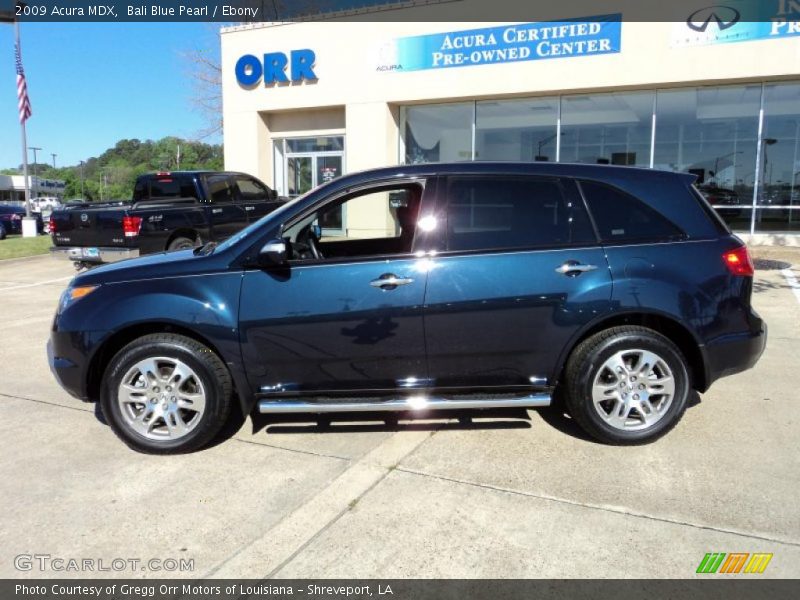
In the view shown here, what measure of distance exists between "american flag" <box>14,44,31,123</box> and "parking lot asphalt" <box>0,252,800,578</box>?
69.7 feet

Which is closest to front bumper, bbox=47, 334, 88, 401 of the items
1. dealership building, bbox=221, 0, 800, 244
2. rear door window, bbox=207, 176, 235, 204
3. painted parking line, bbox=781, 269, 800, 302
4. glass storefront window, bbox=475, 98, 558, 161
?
rear door window, bbox=207, 176, 235, 204

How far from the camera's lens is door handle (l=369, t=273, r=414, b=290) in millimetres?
3734

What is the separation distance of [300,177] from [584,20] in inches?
368

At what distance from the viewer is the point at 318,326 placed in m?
3.75

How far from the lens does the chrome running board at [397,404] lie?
3789 mm

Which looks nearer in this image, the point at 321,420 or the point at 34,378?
the point at 321,420

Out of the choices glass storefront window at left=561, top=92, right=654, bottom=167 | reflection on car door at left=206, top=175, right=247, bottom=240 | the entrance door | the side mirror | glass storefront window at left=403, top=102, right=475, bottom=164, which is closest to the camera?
the side mirror

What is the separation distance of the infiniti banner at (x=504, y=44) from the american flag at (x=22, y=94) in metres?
13.8

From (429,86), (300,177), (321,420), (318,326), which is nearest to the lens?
(318,326)

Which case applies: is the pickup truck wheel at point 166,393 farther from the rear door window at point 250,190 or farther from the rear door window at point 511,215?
the rear door window at point 250,190

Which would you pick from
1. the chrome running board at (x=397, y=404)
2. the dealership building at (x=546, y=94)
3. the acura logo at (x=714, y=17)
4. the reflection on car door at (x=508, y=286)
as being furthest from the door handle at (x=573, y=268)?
the acura logo at (x=714, y=17)

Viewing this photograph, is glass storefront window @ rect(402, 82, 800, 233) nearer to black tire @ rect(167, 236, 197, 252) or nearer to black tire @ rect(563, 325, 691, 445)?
black tire @ rect(167, 236, 197, 252)
